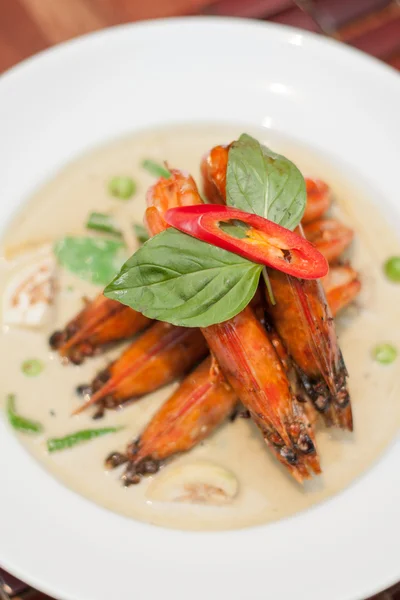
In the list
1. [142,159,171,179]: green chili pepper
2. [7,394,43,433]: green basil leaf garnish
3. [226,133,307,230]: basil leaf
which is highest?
[226,133,307,230]: basil leaf

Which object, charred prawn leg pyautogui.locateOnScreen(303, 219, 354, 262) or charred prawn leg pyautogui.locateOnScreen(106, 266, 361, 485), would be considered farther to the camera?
charred prawn leg pyautogui.locateOnScreen(303, 219, 354, 262)

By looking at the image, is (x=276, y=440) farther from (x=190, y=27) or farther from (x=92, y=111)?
(x=190, y=27)

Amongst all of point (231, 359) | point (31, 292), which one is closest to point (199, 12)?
point (31, 292)

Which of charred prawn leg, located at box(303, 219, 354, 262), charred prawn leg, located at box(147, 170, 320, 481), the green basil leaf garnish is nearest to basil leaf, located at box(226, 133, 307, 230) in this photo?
charred prawn leg, located at box(147, 170, 320, 481)

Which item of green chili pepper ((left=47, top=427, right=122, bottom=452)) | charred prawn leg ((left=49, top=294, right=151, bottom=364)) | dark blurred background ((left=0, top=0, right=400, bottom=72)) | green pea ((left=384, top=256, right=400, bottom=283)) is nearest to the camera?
green chili pepper ((left=47, top=427, right=122, bottom=452))

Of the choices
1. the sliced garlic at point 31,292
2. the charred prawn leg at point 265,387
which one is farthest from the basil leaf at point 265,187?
the sliced garlic at point 31,292

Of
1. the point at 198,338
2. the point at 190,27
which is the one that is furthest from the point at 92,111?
the point at 198,338

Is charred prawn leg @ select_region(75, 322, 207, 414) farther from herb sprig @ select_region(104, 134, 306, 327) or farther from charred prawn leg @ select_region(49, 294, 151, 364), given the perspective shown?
herb sprig @ select_region(104, 134, 306, 327)
